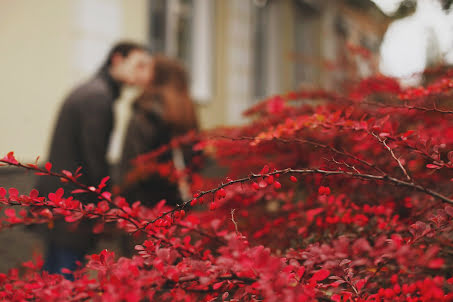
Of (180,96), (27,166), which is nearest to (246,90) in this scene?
(180,96)

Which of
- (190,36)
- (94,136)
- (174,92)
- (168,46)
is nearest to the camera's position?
(94,136)

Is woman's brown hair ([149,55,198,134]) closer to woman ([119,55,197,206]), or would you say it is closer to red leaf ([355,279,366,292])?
woman ([119,55,197,206])

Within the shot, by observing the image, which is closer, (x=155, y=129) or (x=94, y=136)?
(x=94, y=136)

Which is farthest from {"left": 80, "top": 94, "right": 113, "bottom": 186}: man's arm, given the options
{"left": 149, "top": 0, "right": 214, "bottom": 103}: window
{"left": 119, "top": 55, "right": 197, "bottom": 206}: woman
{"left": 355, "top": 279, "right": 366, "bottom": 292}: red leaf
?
{"left": 149, "top": 0, "right": 214, "bottom": 103}: window

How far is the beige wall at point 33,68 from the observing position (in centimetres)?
422

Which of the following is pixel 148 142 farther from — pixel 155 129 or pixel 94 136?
pixel 94 136

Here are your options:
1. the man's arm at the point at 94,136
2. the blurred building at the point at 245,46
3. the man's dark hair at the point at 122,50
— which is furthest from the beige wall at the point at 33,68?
the man's arm at the point at 94,136

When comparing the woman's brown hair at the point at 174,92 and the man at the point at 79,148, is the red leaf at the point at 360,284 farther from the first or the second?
the woman's brown hair at the point at 174,92

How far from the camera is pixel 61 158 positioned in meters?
2.43

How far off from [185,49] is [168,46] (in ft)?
2.21

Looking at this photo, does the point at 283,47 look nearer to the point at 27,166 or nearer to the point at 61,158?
the point at 61,158

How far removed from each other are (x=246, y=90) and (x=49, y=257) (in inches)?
230

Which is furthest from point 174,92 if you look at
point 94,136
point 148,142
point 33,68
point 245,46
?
point 245,46

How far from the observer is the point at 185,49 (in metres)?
6.81
